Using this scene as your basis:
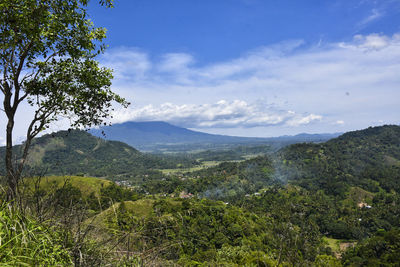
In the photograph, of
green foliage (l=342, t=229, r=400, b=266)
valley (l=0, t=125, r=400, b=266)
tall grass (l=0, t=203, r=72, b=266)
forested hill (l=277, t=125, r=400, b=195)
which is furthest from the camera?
forested hill (l=277, t=125, r=400, b=195)

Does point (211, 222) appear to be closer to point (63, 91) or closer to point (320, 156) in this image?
point (63, 91)

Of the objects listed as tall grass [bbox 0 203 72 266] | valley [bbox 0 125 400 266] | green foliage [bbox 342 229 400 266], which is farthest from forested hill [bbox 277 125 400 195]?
tall grass [bbox 0 203 72 266]

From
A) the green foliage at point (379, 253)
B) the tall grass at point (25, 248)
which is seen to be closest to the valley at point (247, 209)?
the green foliage at point (379, 253)

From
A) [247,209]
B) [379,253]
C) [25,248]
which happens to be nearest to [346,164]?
[247,209]

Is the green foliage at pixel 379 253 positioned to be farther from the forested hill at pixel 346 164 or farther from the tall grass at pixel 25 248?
the forested hill at pixel 346 164

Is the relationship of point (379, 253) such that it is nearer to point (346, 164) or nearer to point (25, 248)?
point (25, 248)

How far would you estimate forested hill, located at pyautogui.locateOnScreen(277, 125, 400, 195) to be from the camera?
117m

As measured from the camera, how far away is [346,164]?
481 feet

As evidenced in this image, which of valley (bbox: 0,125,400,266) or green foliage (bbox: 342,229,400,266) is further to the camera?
green foliage (bbox: 342,229,400,266)

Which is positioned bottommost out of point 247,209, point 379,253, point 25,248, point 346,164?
point 247,209

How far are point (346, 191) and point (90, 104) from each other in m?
128

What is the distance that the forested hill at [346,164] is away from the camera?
383 feet

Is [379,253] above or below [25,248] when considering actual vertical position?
below

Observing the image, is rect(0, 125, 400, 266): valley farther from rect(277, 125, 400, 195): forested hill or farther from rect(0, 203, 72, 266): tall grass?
rect(277, 125, 400, 195): forested hill
